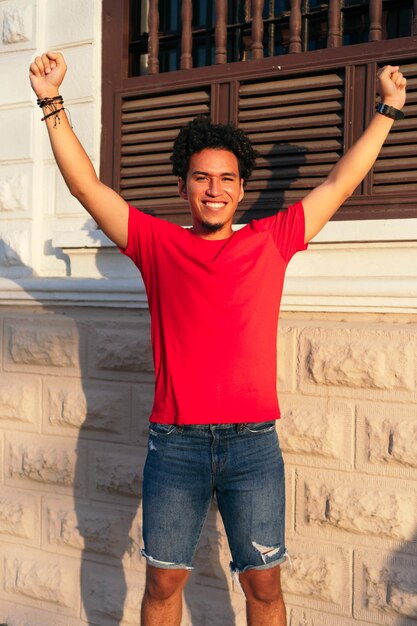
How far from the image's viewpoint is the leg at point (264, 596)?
3125mm

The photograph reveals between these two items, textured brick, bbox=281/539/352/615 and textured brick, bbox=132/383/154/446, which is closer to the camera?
textured brick, bbox=281/539/352/615

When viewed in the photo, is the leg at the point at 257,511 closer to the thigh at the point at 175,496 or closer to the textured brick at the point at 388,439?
the thigh at the point at 175,496

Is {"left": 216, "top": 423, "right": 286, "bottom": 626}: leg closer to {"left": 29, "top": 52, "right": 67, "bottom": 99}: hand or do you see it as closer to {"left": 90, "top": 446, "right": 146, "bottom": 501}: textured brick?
{"left": 90, "top": 446, "right": 146, "bottom": 501}: textured brick

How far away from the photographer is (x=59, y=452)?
14.6 ft

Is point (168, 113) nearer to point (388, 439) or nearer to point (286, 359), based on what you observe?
point (286, 359)

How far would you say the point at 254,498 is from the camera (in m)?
3.05

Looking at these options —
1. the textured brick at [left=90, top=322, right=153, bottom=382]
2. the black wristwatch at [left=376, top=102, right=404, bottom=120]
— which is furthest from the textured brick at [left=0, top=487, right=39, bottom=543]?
the black wristwatch at [left=376, top=102, right=404, bottom=120]

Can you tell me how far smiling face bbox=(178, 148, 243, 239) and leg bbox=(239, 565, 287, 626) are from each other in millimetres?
1338

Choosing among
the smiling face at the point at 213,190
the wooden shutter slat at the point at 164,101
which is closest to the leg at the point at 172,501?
the smiling face at the point at 213,190

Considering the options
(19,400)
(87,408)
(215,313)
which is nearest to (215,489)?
(215,313)

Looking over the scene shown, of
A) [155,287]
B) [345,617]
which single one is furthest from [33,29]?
[345,617]

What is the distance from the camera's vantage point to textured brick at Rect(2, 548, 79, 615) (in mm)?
4414

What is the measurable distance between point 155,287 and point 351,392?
1068 millimetres

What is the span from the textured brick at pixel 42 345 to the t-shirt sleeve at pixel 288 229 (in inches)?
63.4
